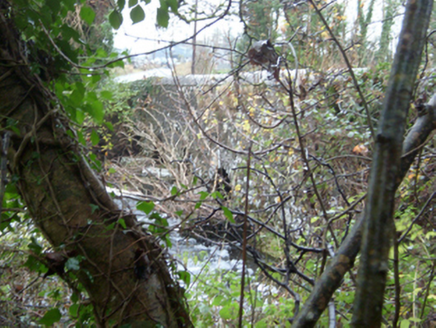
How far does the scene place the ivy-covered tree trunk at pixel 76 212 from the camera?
3.65 ft

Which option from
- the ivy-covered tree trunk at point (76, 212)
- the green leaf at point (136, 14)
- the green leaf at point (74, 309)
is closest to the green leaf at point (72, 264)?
the ivy-covered tree trunk at point (76, 212)

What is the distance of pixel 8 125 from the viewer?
1110 millimetres

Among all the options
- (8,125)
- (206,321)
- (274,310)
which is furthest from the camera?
(206,321)

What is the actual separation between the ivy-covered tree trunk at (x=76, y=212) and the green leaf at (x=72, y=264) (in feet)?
0.10

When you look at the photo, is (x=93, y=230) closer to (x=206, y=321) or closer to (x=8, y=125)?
(x=8, y=125)

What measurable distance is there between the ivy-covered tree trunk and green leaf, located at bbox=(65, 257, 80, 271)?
0.10 feet

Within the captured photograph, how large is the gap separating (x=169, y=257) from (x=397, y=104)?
38.8 inches

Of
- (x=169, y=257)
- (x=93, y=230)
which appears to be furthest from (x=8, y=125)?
(x=169, y=257)

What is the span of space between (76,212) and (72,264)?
0.17 m

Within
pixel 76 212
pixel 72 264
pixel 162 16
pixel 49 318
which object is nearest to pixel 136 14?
pixel 162 16

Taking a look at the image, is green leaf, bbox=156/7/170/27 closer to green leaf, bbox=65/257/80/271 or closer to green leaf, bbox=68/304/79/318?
green leaf, bbox=65/257/80/271

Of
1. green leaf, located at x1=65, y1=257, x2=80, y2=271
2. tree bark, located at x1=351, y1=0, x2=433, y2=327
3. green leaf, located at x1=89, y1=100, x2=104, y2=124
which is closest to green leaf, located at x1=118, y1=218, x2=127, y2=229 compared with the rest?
green leaf, located at x1=65, y1=257, x2=80, y2=271

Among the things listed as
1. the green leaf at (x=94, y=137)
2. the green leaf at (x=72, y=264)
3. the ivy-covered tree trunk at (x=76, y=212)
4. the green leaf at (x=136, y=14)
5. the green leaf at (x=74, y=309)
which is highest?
the green leaf at (x=136, y=14)

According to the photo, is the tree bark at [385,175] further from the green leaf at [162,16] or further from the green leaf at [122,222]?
the green leaf at [162,16]
